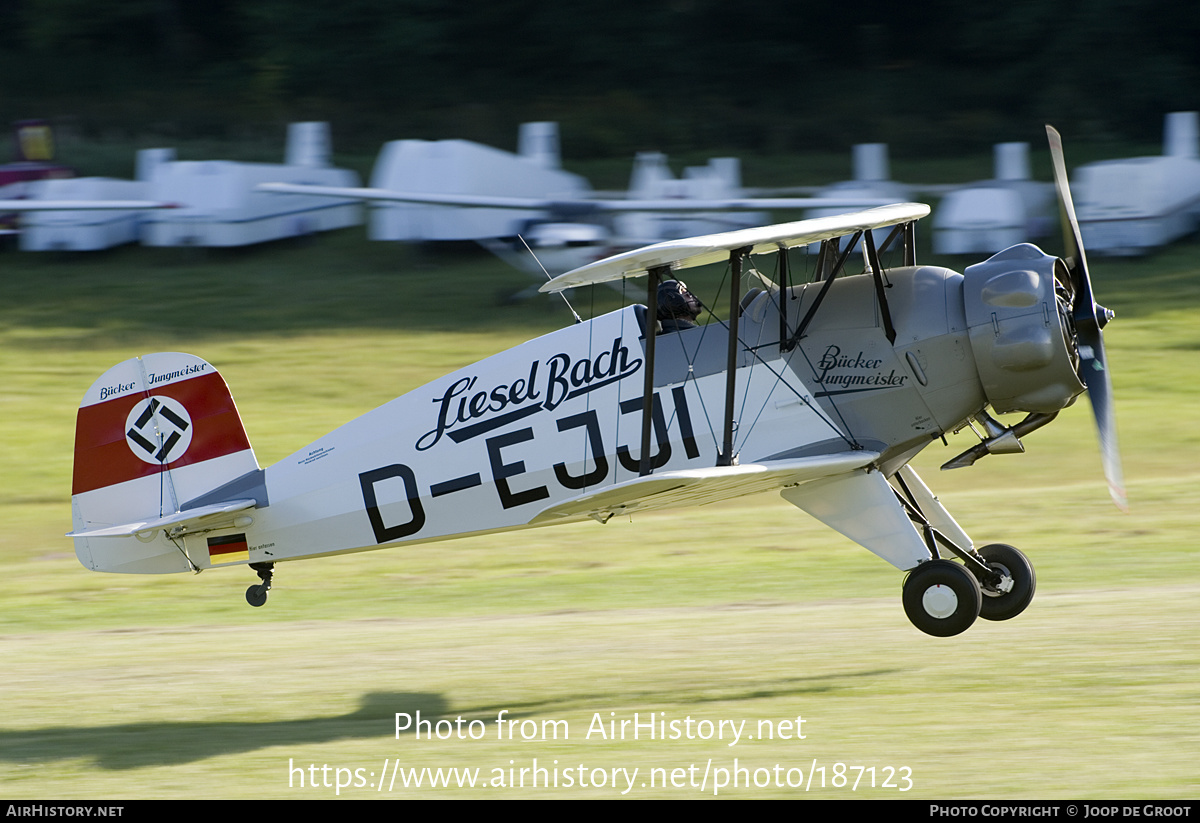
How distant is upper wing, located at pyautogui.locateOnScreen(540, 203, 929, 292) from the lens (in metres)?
7.87

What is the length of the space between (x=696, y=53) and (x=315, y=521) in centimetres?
3357

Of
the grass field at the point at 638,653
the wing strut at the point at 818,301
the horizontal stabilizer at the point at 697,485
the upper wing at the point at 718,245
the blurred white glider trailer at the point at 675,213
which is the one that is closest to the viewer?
the grass field at the point at 638,653

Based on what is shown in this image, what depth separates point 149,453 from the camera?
9773 millimetres

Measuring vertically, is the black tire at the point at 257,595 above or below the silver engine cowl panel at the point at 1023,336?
below

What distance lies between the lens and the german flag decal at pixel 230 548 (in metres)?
9.61

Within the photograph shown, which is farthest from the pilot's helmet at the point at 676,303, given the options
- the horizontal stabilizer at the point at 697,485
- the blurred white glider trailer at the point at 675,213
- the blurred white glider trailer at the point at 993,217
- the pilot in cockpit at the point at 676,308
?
the blurred white glider trailer at the point at 993,217

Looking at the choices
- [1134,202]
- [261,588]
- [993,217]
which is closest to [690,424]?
[261,588]

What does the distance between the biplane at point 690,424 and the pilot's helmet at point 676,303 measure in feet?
0.15

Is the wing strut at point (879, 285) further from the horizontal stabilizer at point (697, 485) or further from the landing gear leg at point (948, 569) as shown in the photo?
the landing gear leg at point (948, 569)

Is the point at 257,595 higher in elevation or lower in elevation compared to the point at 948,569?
lower

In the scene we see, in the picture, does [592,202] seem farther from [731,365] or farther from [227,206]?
[731,365]

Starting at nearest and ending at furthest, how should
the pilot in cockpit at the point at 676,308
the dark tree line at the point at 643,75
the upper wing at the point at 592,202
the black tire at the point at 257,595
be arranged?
1. the pilot in cockpit at the point at 676,308
2. the black tire at the point at 257,595
3. the upper wing at the point at 592,202
4. the dark tree line at the point at 643,75

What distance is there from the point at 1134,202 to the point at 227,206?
18222 mm
